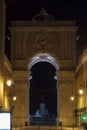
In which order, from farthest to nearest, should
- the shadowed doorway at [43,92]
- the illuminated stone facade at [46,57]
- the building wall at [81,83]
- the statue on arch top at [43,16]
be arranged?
the shadowed doorway at [43,92], the statue on arch top at [43,16], the illuminated stone facade at [46,57], the building wall at [81,83]

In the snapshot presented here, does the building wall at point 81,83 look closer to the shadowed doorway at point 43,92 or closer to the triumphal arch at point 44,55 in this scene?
the triumphal arch at point 44,55

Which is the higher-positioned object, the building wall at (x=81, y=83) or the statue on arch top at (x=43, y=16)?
the statue on arch top at (x=43, y=16)

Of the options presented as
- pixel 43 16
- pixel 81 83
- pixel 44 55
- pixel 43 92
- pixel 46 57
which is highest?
pixel 43 16

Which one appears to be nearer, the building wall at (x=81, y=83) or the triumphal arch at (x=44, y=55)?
the building wall at (x=81, y=83)

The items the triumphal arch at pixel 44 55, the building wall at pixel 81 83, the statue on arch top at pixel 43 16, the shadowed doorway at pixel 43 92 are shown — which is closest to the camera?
the building wall at pixel 81 83

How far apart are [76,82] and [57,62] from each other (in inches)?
204

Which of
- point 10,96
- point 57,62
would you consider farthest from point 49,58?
point 10,96

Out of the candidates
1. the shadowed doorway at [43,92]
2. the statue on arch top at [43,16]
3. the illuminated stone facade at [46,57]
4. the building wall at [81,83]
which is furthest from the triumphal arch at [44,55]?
the shadowed doorway at [43,92]

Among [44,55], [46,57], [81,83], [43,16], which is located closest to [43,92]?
[46,57]

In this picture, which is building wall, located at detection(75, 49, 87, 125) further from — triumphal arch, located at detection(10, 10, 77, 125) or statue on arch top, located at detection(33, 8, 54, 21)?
statue on arch top, located at detection(33, 8, 54, 21)

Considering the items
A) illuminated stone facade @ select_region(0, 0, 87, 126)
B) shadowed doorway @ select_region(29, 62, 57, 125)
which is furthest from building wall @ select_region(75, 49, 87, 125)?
shadowed doorway @ select_region(29, 62, 57, 125)

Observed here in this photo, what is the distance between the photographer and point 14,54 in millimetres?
108938

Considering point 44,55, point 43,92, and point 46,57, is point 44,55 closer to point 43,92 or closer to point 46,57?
point 46,57

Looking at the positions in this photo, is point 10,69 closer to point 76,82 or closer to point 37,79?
point 76,82
